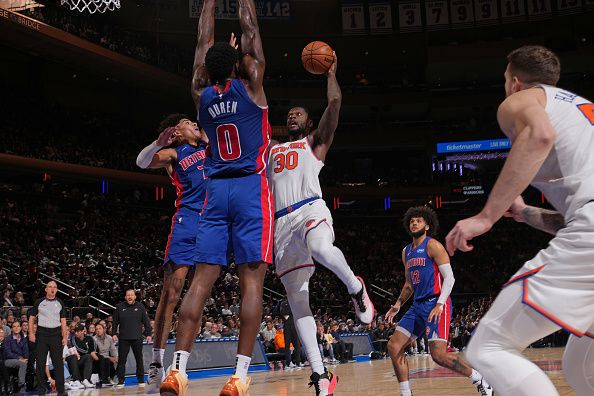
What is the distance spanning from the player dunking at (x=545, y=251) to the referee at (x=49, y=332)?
397 inches

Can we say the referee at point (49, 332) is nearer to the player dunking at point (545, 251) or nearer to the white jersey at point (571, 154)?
the player dunking at point (545, 251)

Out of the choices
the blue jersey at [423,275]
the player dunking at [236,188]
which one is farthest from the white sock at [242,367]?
the blue jersey at [423,275]

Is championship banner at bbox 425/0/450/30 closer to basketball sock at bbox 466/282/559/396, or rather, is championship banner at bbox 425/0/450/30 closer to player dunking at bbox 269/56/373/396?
player dunking at bbox 269/56/373/396

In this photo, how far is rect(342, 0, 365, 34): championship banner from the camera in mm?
41250

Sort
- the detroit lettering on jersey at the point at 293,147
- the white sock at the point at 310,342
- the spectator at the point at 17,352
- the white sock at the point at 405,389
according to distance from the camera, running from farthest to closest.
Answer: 1. the spectator at the point at 17,352
2. the white sock at the point at 405,389
3. the detroit lettering on jersey at the point at 293,147
4. the white sock at the point at 310,342

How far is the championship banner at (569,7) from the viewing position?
129 ft

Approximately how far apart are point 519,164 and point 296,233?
3895 millimetres

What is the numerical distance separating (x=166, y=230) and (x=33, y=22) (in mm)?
10711

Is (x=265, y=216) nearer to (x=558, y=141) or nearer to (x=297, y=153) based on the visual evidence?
(x=297, y=153)

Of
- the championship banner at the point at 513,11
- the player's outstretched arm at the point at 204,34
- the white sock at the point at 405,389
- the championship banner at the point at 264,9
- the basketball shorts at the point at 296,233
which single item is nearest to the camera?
the player's outstretched arm at the point at 204,34

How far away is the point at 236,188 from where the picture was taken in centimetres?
527

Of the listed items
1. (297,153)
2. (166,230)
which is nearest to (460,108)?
(166,230)

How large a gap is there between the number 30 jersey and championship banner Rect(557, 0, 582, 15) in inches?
1446

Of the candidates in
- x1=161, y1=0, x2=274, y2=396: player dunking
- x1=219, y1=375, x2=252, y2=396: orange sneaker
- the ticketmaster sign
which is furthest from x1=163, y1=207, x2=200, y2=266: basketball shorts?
the ticketmaster sign
